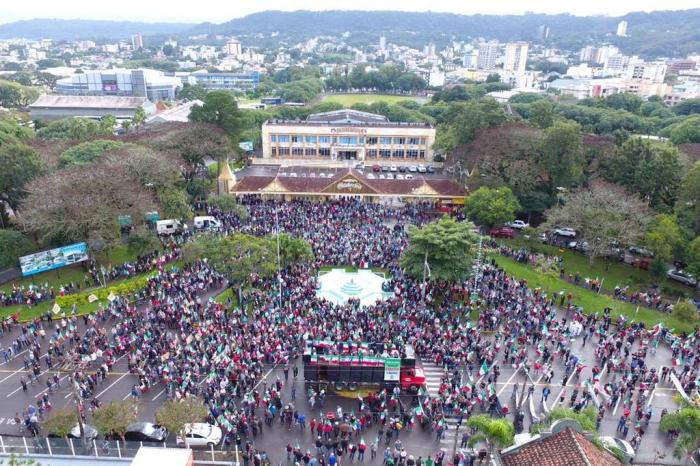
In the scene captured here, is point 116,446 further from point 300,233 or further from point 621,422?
point 300,233

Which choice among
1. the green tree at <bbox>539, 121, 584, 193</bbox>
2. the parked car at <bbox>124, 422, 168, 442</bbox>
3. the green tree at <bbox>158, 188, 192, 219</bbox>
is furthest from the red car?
the parked car at <bbox>124, 422, 168, 442</bbox>

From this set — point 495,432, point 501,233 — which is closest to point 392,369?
point 495,432

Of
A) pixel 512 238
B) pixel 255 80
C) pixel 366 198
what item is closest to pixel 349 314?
pixel 512 238

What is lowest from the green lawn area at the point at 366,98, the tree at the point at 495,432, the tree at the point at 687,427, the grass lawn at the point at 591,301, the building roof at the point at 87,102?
the green lawn area at the point at 366,98

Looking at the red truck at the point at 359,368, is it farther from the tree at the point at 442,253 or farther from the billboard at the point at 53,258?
the billboard at the point at 53,258

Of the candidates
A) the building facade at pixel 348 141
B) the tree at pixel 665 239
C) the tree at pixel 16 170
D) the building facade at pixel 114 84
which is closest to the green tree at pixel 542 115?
the building facade at pixel 348 141

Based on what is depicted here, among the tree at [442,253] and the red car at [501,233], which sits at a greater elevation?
the tree at [442,253]

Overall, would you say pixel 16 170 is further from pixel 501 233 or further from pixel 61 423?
pixel 501 233
